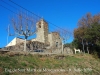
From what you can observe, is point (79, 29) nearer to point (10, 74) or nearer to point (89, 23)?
point (89, 23)

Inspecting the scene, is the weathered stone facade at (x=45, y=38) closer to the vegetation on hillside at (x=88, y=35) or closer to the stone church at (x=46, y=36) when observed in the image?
the stone church at (x=46, y=36)

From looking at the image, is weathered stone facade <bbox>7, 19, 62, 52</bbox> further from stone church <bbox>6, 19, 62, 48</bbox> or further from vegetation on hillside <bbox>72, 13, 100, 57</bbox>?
vegetation on hillside <bbox>72, 13, 100, 57</bbox>

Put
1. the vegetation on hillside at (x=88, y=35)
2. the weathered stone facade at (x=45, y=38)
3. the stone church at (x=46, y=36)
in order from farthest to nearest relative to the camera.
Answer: the stone church at (x=46, y=36) < the weathered stone facade at (x=45, y=38) < the vegetation on hillside at (x=88, y=35)

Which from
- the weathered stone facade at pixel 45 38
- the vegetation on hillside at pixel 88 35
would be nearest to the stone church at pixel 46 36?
the weathered stone facade at pixel 45 38

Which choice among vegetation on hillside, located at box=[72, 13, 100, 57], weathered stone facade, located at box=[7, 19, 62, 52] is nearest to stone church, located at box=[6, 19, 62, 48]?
weathered stone facade, located at box=[7, 19, 62, 52]

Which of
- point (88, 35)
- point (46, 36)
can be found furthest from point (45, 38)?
point (88, 35)

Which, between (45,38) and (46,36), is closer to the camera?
(45,38)

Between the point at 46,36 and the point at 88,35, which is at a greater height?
the point at 46,36

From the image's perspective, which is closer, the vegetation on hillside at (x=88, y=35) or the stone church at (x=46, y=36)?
the vegetation on hillside at (x=88, y=35)

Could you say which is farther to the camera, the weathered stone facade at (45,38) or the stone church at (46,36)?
the stone church at (46,36)

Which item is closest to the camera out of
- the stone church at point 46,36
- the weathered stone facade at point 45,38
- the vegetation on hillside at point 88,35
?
the vegetation on hillside at point 88,35

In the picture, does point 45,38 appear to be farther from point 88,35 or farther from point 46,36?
point 88,35

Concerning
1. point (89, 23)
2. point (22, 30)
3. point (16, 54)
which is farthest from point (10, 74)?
point (89, 23)

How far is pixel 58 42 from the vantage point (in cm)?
4459
